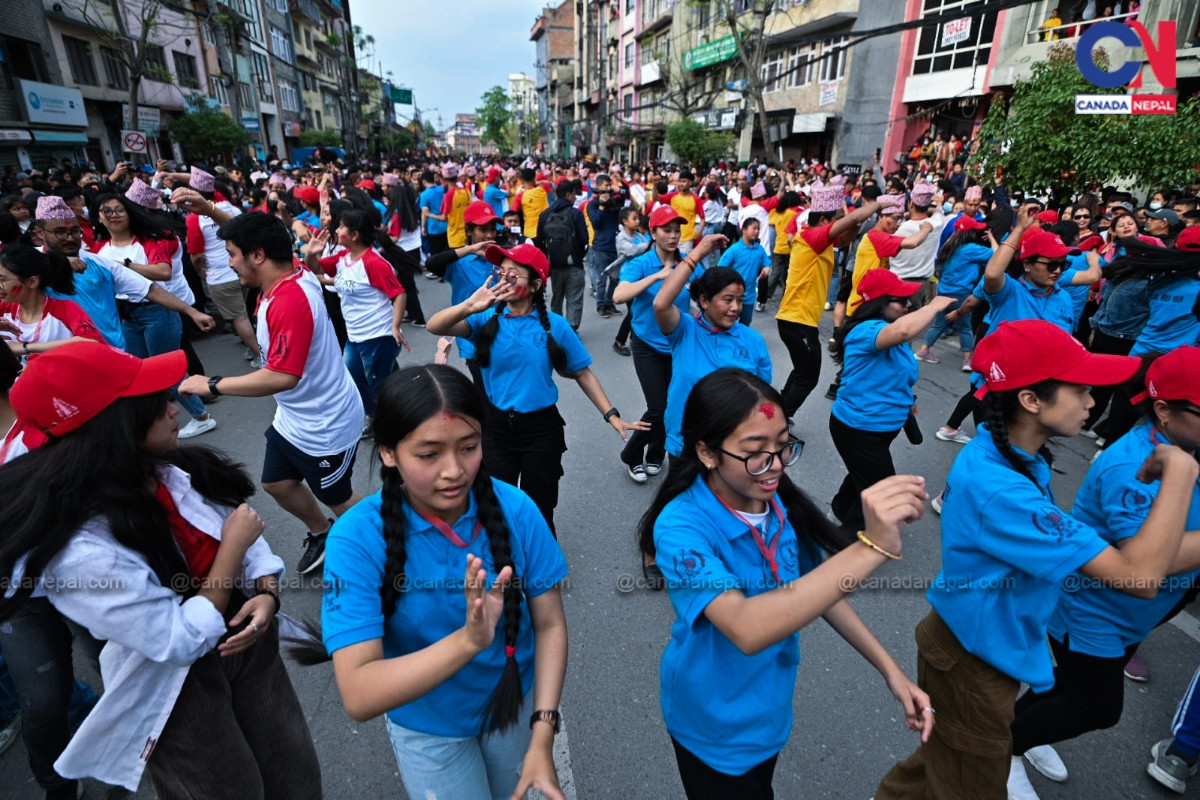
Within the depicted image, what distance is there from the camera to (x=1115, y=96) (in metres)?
7.11

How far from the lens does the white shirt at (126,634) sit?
1.44m

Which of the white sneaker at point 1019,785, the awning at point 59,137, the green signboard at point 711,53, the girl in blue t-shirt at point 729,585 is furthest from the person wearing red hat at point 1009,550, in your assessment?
the green signboard at point 711,53

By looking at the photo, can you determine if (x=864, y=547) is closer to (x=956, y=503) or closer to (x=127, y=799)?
(x=956, y=503)

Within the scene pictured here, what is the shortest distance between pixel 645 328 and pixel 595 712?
2897 millimetres

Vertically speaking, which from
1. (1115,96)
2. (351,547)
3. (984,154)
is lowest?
(351,547)

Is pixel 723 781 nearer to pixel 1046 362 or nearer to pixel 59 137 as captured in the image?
pixel 1046 362

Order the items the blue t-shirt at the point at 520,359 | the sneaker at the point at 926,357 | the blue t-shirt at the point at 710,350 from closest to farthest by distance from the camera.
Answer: the blue t-shirt at the point at 520,359 → the blue t-shirt at the point at 710,350 → the sneaker at the point at 926,357

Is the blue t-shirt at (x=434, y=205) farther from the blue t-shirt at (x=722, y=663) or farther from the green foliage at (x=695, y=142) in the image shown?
the green foliage at (x=695, y=142)

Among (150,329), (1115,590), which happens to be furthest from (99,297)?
(1115,590)

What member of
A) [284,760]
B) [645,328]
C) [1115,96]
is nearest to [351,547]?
[284,760]

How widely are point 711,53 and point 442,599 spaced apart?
1414 inches

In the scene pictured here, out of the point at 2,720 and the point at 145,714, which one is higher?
the point at 145,714

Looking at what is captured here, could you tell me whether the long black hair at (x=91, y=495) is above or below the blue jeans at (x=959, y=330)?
above

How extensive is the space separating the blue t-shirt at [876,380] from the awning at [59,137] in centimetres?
2710
